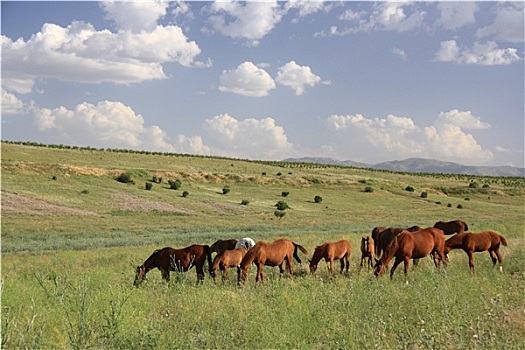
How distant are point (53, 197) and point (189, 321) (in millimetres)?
42403

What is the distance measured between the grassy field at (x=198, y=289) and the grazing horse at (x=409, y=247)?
0.43m

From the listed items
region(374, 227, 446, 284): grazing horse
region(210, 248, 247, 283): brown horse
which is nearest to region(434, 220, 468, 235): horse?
region(374, 227, 446, 284): grazing horse

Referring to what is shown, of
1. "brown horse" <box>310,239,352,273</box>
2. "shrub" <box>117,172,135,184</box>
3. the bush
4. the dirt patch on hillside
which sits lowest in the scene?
the dirt patch on hillside

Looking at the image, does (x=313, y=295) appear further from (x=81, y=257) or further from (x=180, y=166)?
(x=180, y=166)

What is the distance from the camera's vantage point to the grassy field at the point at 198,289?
645cm

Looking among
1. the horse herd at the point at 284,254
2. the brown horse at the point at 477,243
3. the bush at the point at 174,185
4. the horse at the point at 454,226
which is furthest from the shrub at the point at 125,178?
the brown horse at the point at 477,243

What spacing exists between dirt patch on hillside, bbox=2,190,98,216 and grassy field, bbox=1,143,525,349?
0.11 metres

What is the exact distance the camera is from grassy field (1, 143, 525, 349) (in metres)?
6.45

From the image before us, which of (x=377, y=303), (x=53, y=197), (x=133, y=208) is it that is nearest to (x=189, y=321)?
(x=377, y=303)

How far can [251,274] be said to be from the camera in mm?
13453

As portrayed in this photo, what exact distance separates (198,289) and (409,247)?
5737mm

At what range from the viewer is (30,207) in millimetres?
39125

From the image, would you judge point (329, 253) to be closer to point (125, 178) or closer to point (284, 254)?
point (284, 254)

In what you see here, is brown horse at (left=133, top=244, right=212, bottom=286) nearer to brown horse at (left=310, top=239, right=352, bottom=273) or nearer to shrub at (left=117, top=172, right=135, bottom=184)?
brown horse at (left=310, top=239, right=352, bottom=273)
